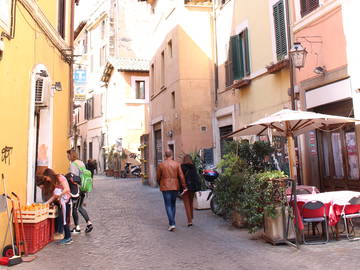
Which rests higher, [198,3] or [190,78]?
[198,3]

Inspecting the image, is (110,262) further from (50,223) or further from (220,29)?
(220,29)

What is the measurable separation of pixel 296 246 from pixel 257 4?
820 centimetres

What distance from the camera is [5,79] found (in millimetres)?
6031

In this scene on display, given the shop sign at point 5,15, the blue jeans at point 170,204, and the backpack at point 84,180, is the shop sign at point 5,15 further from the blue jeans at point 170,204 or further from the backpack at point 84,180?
the blue jeans at point 170,204

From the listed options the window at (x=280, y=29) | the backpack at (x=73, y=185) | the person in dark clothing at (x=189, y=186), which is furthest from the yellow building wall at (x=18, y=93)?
the window at (x=280, y=29)

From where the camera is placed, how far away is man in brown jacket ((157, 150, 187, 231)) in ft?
25.9

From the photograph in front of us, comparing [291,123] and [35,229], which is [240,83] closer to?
[291,123]

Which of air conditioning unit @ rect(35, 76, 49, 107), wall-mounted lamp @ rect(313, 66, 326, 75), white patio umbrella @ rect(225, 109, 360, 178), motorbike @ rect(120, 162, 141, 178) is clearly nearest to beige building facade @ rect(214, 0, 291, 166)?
wall-mounted lamp @ rect(313, 66, 326, 75)

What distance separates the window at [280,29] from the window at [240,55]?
172cm

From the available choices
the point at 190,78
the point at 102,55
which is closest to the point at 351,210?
the point at 190,78

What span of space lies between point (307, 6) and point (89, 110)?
2806cm

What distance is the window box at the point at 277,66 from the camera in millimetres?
9944

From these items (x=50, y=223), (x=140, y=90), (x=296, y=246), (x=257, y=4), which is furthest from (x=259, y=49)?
(x=140, y=90)

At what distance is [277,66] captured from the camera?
33.6 feet
